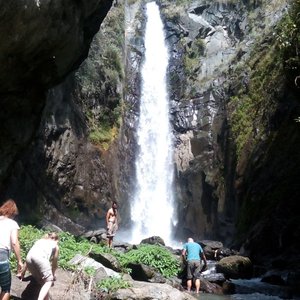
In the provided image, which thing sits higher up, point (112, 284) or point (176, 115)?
point (176, 115)

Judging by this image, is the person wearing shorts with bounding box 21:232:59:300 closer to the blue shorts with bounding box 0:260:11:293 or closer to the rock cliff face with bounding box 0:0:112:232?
the blue shorts with bounding box 0:260:11:293

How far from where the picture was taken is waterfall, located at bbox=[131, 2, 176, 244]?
106ft

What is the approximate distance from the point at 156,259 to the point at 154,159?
20.8m

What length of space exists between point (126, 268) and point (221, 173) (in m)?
18.5

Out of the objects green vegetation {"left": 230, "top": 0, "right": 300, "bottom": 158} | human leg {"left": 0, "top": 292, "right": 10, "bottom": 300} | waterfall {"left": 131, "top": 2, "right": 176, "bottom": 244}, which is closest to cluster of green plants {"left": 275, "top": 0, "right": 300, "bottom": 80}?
green vegetation {"left": 230, "top": 0, "right": 300, "bottom": 158}

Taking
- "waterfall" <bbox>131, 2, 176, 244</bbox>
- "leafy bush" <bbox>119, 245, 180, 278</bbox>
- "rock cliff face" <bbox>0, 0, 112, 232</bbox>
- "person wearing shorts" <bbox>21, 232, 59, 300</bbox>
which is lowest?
"person wearing shorts" <bbox>21, 232, 59, 300</bbox>

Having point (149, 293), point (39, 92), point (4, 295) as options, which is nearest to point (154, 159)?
point (39, 92)

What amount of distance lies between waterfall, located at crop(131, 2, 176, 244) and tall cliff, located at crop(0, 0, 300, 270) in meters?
0.79

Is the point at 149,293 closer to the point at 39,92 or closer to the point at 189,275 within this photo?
the point at 189,275

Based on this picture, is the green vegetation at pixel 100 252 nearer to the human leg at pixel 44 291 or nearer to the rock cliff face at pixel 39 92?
the human leg at pixel 44 291

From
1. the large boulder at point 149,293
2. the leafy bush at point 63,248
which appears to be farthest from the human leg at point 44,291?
the leafy bush at point 63,248

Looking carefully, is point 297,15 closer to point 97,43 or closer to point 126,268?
point 126,268

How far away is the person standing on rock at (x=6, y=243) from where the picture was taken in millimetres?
5797

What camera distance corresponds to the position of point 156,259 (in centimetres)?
1384
